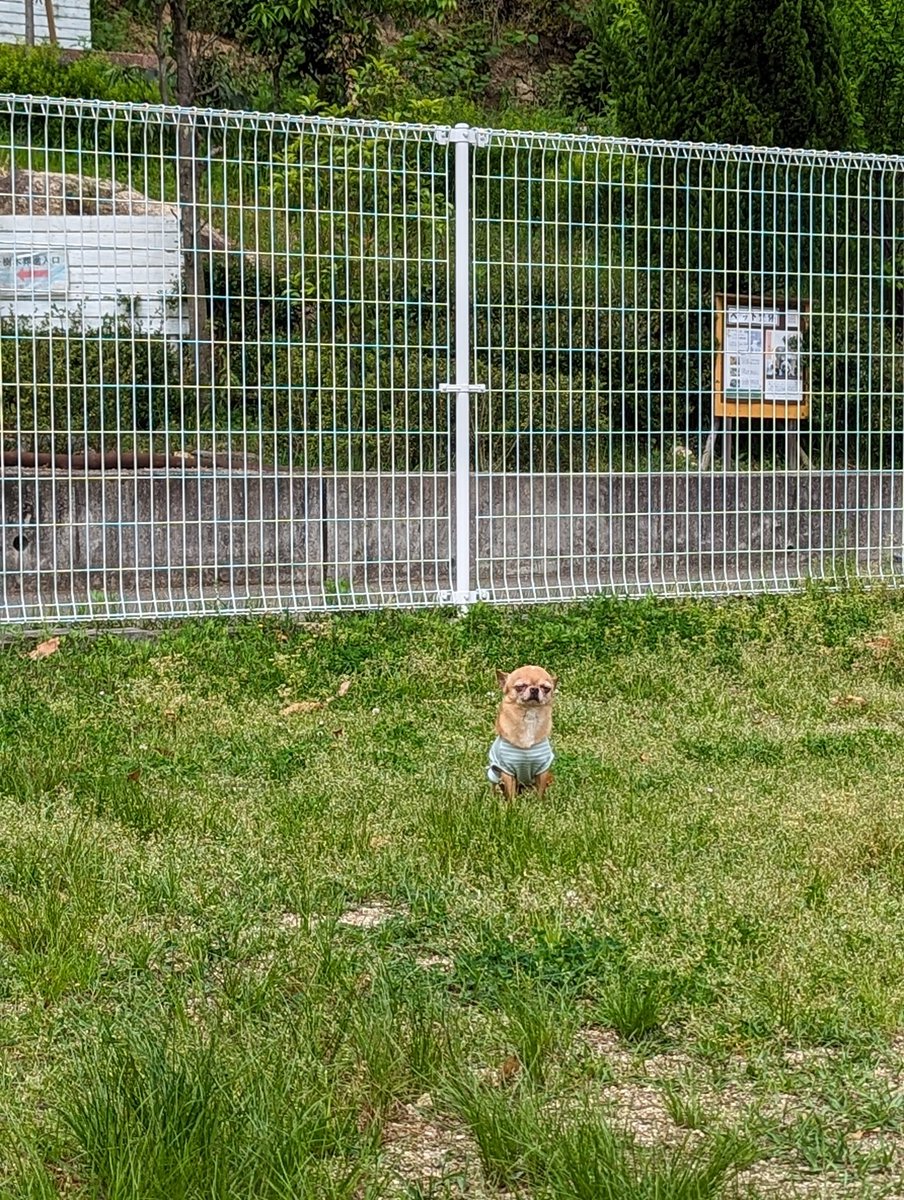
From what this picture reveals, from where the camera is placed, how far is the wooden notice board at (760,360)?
790 centimetres

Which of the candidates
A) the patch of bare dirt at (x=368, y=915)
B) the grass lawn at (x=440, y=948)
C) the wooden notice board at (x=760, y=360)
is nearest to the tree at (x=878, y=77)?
the wooden notice board at (x=760, y=360)

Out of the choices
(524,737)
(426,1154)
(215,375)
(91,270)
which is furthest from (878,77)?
(426,1154)

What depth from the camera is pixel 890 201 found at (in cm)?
833

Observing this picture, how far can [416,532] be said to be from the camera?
748cm

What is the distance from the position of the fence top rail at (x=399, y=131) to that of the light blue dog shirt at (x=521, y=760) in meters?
3.73

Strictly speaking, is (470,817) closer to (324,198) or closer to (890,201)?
(324,198)

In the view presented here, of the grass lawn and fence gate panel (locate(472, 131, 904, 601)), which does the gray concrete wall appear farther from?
the grass lawn

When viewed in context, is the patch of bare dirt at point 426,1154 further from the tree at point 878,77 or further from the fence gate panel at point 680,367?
the tree at point 878,77

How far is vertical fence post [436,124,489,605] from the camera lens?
24.4 ft

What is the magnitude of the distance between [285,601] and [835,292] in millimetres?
3433

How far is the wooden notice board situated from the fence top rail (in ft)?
2.59

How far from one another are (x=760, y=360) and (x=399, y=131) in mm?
2250

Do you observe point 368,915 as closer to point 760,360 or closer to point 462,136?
point 462,136

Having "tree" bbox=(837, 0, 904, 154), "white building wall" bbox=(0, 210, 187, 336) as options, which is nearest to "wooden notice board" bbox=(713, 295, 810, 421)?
"white building wall" bbox=(0, 210, 187, 336)
